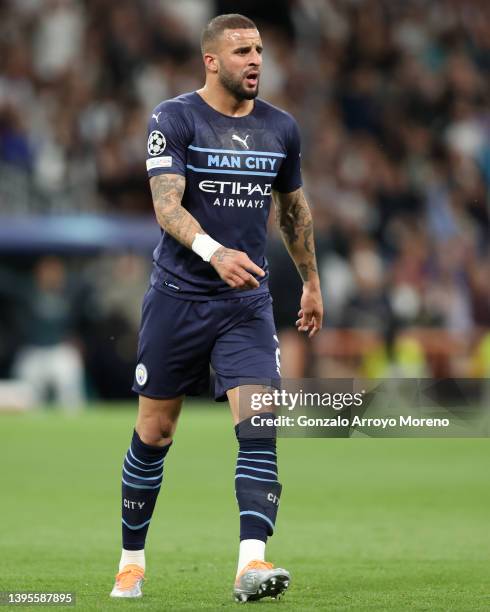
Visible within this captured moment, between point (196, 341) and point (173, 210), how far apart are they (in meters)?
0.61

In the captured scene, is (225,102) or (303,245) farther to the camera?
(303,245)

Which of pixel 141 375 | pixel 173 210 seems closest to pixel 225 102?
pixel 173 210

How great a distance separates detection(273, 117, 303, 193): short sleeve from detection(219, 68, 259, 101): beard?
0.29m

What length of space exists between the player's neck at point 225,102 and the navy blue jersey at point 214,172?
25mm

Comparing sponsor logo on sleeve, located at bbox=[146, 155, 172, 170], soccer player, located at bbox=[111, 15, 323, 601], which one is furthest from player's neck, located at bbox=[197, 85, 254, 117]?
sponsor logo on sleeve, located at bbox=[146, 155, 172, 170]

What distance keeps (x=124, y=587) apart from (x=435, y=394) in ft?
5.62

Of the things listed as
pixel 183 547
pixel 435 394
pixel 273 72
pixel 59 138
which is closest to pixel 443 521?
pixel 183 547

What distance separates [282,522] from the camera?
9.83m

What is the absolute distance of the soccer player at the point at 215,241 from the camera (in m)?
6.61

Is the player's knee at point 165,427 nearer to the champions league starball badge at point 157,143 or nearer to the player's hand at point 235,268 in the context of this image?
the player's hand at point 235,268

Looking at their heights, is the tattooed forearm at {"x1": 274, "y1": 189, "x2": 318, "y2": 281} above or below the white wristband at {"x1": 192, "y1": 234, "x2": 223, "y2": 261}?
above

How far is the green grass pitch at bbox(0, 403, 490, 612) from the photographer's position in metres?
6.82

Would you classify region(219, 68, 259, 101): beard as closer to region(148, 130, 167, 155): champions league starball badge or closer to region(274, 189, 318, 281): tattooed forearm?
region(148, 130, 167, 155): champions league starball badge

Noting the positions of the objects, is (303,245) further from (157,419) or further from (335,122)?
(335,122)
